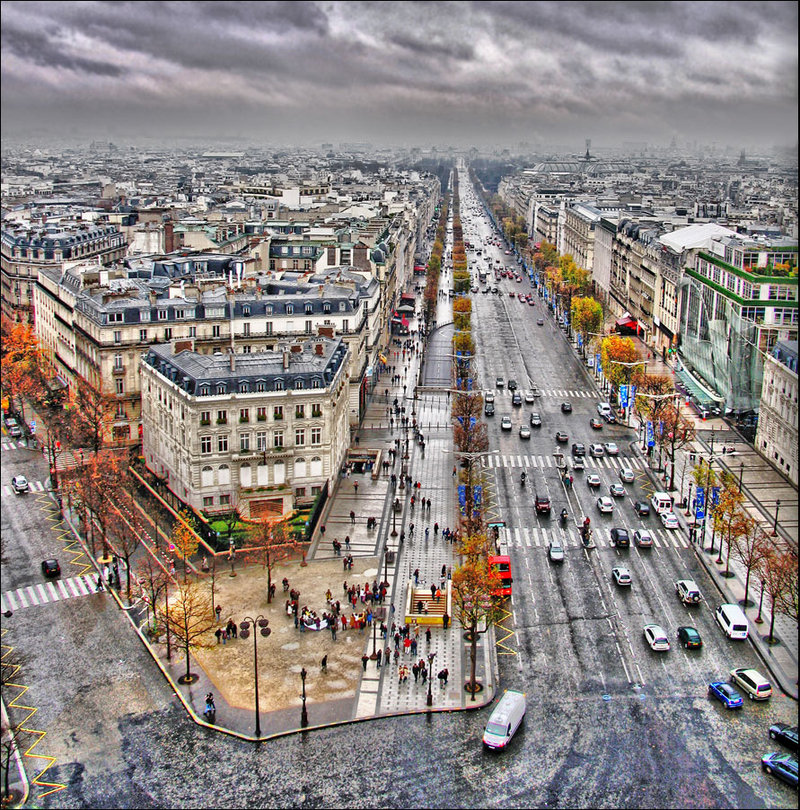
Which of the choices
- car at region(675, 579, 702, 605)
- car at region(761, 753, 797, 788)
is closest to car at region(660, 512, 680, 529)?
car at region(675, 579, 702, 605)

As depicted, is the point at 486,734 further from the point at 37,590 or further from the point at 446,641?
the point at 37,590

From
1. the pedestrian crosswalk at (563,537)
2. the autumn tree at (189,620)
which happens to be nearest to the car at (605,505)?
the pedestrian crosswalk at (563,537)

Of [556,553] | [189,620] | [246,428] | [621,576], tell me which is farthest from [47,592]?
[621,576]

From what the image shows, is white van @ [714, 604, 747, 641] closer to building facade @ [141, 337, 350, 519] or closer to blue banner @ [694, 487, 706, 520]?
blue banner @ [694, 487, 706, 520]

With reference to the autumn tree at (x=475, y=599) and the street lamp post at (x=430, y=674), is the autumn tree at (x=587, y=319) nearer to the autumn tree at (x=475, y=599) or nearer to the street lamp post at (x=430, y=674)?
the autumn tree at (x=475, y=599)

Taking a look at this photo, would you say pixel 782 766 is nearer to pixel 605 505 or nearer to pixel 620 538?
pixel 620 538
